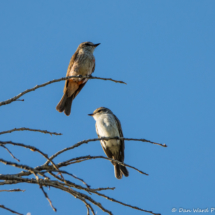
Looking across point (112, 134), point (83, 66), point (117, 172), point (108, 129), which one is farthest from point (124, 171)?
point (83, 66)

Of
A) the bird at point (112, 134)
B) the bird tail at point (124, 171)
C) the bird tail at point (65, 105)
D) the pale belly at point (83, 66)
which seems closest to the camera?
the bird tail at point (124, 171)

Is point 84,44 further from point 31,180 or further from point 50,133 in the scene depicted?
point 31,180

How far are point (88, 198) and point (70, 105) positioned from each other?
521 cm

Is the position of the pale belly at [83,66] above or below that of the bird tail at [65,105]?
above

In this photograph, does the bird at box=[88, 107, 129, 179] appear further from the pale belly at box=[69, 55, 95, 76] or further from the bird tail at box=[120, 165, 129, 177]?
the pale belly at box=[69, 55, 95, 76]

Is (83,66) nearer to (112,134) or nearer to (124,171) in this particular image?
(112,134)

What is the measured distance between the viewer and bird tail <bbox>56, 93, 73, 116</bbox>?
7473 mm

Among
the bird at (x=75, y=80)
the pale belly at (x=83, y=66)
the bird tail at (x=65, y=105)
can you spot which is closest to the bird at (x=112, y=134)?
the bird tail at (x=65, y=105)

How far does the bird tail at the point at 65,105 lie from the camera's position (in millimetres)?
7473

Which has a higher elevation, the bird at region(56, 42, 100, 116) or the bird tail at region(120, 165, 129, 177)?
the bird at region(56, 42, 100, 116)

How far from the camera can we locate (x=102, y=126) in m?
6.99

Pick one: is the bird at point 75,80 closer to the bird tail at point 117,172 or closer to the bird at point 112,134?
the bird at point 112,134

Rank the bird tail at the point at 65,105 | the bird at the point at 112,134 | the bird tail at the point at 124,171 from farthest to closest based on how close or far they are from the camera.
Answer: the bird tail at the point at 65,105
the bird at the point at 112,134
the bird tail at the point at 124,171

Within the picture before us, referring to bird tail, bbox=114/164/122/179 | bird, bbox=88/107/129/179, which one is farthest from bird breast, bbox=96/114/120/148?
bird tail, bbox=114/164/122/179
